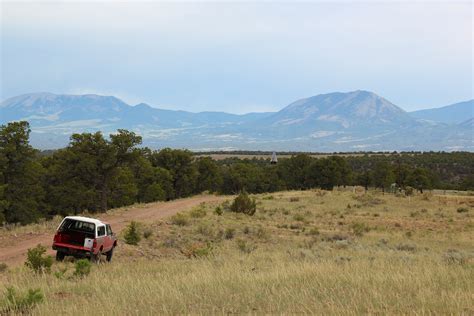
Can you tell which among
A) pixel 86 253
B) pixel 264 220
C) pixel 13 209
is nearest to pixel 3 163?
pixel 13 209

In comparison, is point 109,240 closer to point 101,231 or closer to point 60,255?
point 101,231

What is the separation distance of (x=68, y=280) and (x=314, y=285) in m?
5.57

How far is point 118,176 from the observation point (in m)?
44.7

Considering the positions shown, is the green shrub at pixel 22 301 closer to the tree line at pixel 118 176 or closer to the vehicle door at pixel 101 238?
the vehicle door at pixel 101 238

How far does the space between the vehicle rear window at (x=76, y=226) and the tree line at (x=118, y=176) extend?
2303cm

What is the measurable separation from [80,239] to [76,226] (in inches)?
23.6

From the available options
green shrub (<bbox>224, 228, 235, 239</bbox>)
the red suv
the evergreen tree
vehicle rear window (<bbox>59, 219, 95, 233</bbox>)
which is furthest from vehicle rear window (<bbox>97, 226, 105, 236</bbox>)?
the evergreen tree

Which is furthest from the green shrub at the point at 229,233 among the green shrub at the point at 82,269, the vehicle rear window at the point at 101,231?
the green shrub at the point at 82,269

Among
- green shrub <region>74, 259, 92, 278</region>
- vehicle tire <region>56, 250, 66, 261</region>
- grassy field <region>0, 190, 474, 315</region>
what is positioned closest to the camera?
grassy field <region>0, 190, 474, 315</region>

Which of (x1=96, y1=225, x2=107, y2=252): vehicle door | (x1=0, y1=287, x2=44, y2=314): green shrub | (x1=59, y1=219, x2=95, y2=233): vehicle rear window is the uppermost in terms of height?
(x1=0, y1=287, x2=44, y2=314): green shrub

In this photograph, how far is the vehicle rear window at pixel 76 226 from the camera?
1746cm

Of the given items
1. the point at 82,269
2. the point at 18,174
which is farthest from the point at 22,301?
the point at 18,174

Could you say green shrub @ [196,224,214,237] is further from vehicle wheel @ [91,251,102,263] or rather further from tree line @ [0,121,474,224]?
tree line @ [0,121,474,224]

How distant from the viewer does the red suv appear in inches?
671
